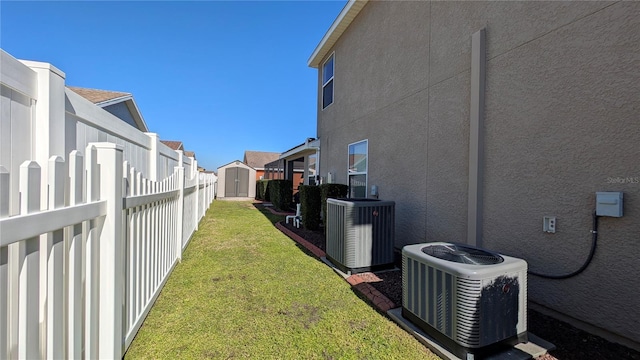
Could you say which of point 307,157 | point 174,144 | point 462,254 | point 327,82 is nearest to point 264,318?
point 462,254

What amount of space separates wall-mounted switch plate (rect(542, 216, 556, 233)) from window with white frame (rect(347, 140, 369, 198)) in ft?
12.7

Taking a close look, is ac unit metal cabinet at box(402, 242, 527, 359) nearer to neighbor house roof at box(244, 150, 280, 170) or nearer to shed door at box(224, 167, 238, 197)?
shed door at box(224, 167, 238, 197)

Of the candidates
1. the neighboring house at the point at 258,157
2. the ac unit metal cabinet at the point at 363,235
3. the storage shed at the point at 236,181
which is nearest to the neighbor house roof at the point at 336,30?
the ac unit metal cabinet at the point at 363,235

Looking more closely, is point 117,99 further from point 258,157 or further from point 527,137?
point 258,157

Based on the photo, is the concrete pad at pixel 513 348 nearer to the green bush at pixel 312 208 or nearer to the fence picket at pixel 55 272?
the fence picket at pixel 55 272

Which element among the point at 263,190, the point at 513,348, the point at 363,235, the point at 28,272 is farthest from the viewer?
the point at 263,190

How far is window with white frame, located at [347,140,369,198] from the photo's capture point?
666cm

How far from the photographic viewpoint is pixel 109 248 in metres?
1.82

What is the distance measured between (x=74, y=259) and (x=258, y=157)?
1535 inches

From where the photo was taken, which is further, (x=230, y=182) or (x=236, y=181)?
(x=236, y=181)

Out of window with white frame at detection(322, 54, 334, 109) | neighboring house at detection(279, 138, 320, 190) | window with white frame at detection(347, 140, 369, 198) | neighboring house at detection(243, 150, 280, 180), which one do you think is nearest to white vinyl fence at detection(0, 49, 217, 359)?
window with white frame at detection(347, 140, 369, 198)

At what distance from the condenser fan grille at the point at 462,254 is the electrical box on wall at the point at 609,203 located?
1.01 metres

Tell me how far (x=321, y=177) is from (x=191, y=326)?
275 inches

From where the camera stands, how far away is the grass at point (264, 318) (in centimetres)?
237
